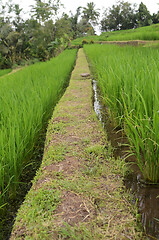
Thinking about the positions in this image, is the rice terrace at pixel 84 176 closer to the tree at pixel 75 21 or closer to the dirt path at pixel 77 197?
the dirt path at pixel 77 197

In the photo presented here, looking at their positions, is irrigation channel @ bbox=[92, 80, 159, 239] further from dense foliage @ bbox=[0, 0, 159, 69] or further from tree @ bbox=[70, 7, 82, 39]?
tree @ bbox=[70, 7, 82, 39]

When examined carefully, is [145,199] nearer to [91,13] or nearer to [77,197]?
[77,197]

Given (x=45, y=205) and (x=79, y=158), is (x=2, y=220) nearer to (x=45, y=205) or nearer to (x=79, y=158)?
(x=45, y=205)

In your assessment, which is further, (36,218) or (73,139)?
(73,139)

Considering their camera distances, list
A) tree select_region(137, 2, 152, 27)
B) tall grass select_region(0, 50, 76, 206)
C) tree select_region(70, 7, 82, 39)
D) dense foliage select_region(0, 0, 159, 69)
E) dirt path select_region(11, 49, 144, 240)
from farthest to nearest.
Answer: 1. tree select_region(70, 7, 82, 39)
2. tree select_region(137, 2, 152, 27)
3. dense foliage select_region(0, 0, 159, 69)
4. tall grass select_region(0, 50, 76, 206)
5. dirt path select_region(11, 49, 144, 240)

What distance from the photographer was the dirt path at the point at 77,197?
2.83 ft

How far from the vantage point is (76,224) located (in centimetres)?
89

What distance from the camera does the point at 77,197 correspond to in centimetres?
106

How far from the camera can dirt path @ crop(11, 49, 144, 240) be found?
862mm

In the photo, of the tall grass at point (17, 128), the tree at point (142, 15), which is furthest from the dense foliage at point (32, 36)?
the tree at point (142, 15)

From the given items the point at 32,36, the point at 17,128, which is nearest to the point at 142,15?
the point at 32,36

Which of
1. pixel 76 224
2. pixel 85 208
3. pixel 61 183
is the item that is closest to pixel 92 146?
pixel 61 183

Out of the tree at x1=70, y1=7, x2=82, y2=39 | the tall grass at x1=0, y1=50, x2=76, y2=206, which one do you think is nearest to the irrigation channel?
the tall grass at x1=0, y1=50, x2=76, y2=206

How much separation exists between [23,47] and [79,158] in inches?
662
